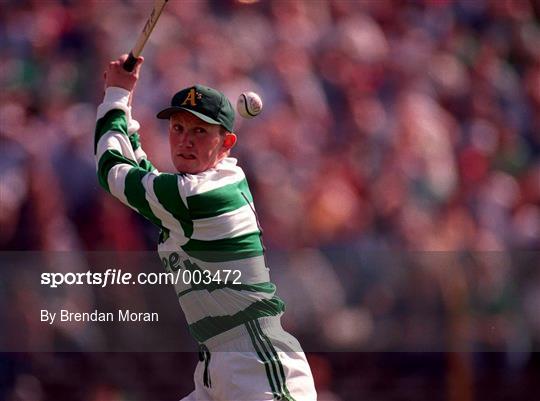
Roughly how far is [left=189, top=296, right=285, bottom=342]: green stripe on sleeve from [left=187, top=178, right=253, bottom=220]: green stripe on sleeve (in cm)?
38

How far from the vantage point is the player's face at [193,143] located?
404cm

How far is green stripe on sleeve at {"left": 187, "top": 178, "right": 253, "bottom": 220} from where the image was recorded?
3.92 meters

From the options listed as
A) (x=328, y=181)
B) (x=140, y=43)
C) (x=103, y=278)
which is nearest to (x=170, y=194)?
(x=140, y=43)

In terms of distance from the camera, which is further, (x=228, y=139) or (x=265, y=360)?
(x=228, y=139)

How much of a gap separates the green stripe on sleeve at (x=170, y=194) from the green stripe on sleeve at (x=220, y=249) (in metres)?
0.14

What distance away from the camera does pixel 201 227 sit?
3973 millimetres

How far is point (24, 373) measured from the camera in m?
5.69

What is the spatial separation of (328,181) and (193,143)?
215cm

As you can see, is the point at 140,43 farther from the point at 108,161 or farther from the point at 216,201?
the point at 216,201

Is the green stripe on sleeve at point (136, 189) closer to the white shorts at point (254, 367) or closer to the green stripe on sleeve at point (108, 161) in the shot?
the green stripe on sleeve at point (108, 161)

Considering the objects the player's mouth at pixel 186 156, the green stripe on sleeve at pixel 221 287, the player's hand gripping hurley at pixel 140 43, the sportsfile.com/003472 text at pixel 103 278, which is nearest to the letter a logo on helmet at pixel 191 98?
the player's mouth at pixel 186 156

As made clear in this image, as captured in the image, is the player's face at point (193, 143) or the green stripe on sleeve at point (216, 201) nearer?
the green stripe on sleeve at point (216, 201)

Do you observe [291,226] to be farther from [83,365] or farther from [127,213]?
[83,365]

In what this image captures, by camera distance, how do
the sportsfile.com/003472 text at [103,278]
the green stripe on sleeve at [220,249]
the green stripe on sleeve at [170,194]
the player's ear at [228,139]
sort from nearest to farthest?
1. the green stripe on sleeve at [170,194]
2. the green stripe on sleeve at [220,249]
3. the player's ear at [228,139]
4. the sportsfile.com/003472 text at [103,278]
